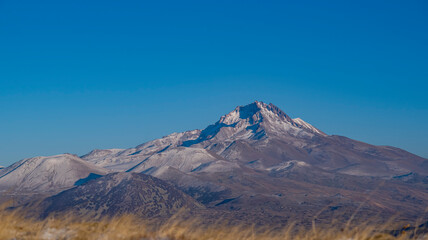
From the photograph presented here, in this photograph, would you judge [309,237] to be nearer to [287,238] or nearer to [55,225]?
[287,238]

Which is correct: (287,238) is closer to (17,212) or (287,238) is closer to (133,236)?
(133,236)

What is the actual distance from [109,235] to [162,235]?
1927mm

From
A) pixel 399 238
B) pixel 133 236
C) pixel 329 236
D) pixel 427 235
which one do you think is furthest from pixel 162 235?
pixel 427 235

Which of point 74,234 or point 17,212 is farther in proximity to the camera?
point 17,212

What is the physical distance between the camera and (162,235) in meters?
19.8

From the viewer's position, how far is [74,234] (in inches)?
764

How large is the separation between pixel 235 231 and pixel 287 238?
2277 mm

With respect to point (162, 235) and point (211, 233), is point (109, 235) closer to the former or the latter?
point (162, 235)

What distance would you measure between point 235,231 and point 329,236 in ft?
11.4

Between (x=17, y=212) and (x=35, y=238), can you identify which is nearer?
(x=35, y=238)

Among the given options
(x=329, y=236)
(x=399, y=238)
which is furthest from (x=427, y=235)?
(x=329, y=236)

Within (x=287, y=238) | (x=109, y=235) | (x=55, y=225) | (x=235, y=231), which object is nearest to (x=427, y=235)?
(x=287, y=238)

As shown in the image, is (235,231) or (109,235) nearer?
(109,235)

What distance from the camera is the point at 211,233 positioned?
67.5 feet
